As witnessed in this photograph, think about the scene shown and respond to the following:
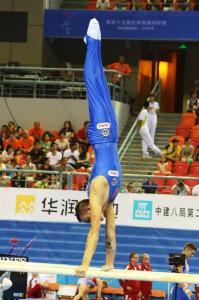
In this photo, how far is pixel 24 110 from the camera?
20.1 meters

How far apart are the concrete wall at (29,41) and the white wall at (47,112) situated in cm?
261

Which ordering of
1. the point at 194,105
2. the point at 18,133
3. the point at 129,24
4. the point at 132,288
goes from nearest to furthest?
1. the point at 132,288
2. the point at 18,133
3. the point at 194,105
4. the point at 129,24

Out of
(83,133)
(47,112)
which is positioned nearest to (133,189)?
(83,133)

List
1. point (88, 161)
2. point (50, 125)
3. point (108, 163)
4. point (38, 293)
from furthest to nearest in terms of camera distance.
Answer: point (50, 125)
point (88, 161)
point (38, 293)
point (108, 163)

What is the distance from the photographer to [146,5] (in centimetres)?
2127

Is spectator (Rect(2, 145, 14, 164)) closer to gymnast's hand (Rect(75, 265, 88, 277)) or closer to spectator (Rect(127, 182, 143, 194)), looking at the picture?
spectator (Rect(127, 182, 143, 194))

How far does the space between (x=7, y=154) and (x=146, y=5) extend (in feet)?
20.5

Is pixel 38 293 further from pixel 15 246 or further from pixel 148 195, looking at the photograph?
pixel 148 195

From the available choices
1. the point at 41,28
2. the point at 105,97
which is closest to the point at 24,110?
the point at 41,28

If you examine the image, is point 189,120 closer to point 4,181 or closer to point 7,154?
point 7,154

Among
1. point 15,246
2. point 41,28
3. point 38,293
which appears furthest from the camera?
point 41,28

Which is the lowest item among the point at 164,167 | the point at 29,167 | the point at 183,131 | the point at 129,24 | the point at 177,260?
the point at 177,260

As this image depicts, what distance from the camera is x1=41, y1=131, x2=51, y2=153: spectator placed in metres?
17.7

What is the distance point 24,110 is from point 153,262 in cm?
688
